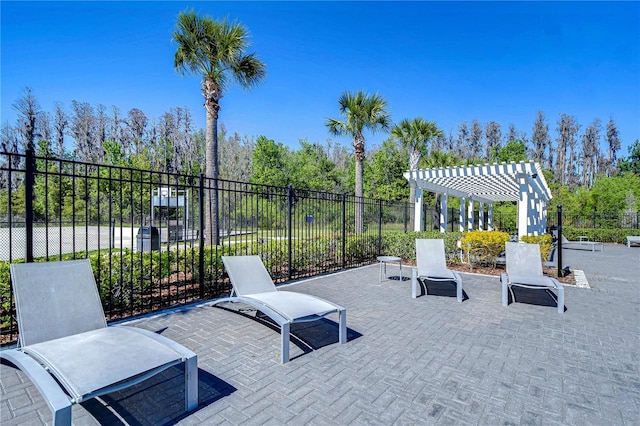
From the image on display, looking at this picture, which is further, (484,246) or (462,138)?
(462,138)

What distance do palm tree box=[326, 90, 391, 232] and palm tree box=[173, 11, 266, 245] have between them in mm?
5297

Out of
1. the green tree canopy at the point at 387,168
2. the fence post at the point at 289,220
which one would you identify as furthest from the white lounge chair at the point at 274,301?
the green tree canopy at the point at 387,168

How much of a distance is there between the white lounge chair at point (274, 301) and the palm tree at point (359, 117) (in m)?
9.93

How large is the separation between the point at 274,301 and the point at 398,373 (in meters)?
1.68

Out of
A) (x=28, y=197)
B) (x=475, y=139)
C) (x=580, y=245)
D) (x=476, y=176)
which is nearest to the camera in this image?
(x=28, y=197)

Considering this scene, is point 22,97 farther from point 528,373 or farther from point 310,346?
point 528,373

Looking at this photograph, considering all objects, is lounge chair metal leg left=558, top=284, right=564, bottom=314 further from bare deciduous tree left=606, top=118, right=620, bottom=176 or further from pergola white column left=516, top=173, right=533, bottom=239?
bare deciduous tree left=606, top=118, right=620, bottom=176

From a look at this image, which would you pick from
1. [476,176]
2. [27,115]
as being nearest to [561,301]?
[476,176]

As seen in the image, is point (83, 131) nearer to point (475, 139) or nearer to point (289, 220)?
point (289, 220)

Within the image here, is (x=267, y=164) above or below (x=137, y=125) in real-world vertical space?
below

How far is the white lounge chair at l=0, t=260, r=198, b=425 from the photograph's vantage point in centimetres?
214

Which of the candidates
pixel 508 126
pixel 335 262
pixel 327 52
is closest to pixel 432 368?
pixel 335 262

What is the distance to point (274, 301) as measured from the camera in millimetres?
4113

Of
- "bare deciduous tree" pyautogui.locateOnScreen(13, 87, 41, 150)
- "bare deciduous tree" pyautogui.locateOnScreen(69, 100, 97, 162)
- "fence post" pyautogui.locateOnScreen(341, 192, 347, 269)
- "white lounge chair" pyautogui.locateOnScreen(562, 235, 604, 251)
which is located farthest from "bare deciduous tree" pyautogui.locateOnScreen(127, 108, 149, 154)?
"white lounge chair" pyautogui.locateOnScreen(562, 235, 604, 251)
